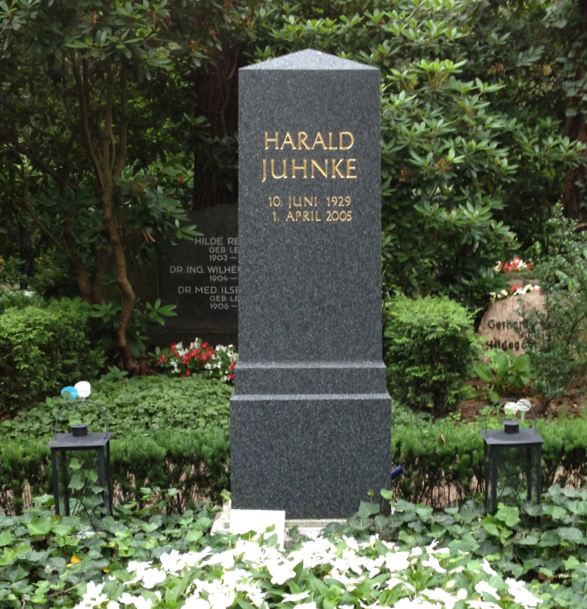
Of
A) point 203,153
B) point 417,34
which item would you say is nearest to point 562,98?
point 417,34

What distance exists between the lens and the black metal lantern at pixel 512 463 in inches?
180

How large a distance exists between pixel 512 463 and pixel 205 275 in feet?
20.6

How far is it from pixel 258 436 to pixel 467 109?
17.2ft

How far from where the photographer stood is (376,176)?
5.01 metres

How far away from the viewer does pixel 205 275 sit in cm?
1043

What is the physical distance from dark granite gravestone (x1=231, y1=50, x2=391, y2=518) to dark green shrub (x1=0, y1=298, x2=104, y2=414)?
326 cm

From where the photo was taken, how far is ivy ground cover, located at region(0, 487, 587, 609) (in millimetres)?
3473

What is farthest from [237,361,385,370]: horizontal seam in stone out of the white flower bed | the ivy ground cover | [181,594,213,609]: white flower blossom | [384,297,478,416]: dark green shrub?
[384,297,478,416]: dark green shrub

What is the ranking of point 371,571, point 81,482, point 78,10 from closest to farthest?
point 371,571, point 81,482, point 78,10

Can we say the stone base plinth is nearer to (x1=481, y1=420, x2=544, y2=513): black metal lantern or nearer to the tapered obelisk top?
(x1=481, y1=420, x2=544, y2=513): black metal lantern

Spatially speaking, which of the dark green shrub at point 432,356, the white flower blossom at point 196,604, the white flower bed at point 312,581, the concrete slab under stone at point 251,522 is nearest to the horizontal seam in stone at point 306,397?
the concrete slab under stone at point 251,522

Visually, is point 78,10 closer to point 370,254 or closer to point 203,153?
point 203,153

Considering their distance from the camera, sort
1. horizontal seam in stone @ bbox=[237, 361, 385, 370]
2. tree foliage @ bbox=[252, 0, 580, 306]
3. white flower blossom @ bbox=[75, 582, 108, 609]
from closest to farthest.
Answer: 1. white flower blossom @ bbox=[75, 582, 108, 609]
2. horizontal seam in stone @ bbox=[237, 361, 385, 370]
3. tree foliage @ bbox=[252, 0, 580, 306]

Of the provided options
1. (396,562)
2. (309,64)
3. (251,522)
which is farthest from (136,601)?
(309,64)
